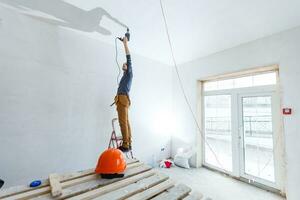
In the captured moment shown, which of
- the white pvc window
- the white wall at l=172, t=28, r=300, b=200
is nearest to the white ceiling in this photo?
the white wall at l=172, t=28, r=300, b=200

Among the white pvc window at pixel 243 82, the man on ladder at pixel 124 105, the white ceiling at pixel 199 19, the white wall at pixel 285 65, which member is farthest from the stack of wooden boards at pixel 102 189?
the white pvc window at pixel 243 82

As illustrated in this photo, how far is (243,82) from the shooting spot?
3113 mm

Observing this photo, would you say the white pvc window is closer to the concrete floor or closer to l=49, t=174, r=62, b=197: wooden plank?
the concrete floor

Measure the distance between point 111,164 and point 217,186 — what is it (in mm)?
2257

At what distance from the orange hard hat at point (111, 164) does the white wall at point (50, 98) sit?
144 cm

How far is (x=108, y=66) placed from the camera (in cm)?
318

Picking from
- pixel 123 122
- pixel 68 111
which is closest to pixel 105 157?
pixel 123 122

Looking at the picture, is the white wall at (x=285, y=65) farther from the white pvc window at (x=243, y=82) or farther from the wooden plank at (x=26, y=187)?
the wooden plank at (x=26, y=187)

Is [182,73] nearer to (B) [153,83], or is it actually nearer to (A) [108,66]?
(B) [153,83]

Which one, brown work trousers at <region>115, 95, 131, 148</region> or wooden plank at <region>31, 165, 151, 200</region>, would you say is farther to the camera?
brown work trousers at <region>115, 95, 131, 148</region>

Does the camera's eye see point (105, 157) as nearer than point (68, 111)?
Yes

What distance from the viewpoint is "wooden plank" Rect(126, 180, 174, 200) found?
3.92 feet

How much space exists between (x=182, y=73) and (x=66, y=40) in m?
2.81

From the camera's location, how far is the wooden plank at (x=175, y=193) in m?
1.23
